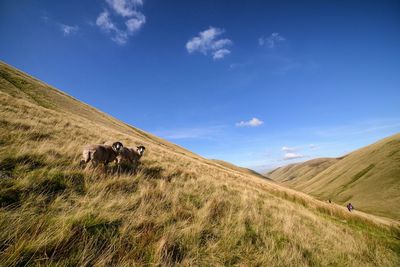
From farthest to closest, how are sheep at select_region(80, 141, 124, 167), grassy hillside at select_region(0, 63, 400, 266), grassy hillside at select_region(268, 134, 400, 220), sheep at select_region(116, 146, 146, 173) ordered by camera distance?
1. grassy hillside at select_region(268, 134, 400, 220)
2. sheep at select_region(116, 146, 146, 173)
3. sheep at select_region(80, 141, 124, 167)
4. grassy hillside at select_region(0, 63, 400, 266)

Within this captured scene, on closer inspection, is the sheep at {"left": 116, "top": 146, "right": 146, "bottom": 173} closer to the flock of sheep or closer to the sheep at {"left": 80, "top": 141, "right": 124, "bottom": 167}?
the flock of sheep

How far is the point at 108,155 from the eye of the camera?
8.40 meters

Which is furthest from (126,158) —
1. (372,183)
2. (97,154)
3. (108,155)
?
(372,183)

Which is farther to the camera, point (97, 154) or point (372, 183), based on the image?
point (372, 183)

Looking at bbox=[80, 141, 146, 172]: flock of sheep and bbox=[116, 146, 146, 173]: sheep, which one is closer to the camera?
bbox=[80, 141, 146, 172]: flock of sheep

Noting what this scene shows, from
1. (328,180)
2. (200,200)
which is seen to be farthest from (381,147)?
(200,200)

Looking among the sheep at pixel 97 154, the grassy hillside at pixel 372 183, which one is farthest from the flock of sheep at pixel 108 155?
the grassy hillside at pixel 372 183

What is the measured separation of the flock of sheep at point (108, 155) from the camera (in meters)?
7.34

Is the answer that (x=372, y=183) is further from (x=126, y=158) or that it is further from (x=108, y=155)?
(x=108, y=155)

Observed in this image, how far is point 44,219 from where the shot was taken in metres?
3.27

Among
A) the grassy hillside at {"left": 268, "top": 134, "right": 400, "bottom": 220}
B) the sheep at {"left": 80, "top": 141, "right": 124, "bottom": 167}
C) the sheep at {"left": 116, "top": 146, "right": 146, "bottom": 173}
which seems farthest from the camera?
the grassy hillside at {"left": 268, "top": 134, "right": 400, "bottom": 220}

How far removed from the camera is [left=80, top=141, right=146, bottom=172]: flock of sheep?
7.34 meters

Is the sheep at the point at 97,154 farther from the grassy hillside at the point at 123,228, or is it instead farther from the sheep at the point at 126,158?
the grassy hillside at the point at 123,228

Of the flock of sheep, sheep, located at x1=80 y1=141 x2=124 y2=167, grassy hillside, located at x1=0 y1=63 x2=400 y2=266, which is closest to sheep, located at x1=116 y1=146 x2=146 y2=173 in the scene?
the flock of sheep
